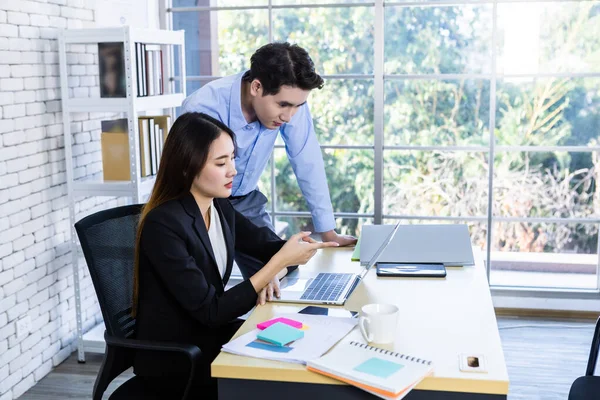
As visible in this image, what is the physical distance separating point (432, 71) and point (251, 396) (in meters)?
2.79

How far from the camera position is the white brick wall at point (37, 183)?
9.82 ft

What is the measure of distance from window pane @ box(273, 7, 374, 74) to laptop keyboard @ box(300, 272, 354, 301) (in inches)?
82.5

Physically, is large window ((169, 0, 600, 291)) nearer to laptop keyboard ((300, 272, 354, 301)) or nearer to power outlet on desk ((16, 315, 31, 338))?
power outlet on desk ((16, 315, 31, 338))

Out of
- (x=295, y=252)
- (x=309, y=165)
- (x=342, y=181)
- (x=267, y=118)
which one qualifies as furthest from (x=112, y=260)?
(x=342, y=181)

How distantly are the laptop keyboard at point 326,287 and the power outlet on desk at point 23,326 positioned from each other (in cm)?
157

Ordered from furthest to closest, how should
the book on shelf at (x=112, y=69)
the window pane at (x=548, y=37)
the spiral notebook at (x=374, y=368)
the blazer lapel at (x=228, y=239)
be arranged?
the window pane at (x=548, y=37) < the book on shelf at (x=112, y=69) < the blazer lapel at (x=228, y=239) < the spiral notebook at (x=374, y=368)

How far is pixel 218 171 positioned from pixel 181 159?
0.11m

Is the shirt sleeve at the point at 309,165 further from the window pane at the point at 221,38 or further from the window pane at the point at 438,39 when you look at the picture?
the window pane at the point at 221,38

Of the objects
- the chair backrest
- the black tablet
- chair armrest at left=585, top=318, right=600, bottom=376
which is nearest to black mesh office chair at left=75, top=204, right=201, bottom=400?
the chair backrest

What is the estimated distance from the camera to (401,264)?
89.2 inches

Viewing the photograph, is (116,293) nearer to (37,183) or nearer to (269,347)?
(269,347)

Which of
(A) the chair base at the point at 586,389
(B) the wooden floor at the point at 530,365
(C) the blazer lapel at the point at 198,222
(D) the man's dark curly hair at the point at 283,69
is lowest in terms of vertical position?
(B) the wooden floor at the point at 530,365

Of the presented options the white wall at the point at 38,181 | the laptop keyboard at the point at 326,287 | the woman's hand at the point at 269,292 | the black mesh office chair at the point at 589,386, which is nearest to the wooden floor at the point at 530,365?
the white wall at the point at 38,181

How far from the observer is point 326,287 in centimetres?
204
